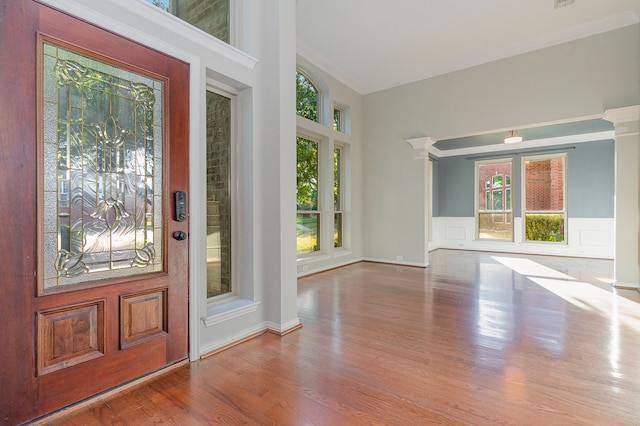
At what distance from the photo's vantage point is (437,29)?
170 inches

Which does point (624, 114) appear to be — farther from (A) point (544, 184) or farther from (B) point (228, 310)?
(B) point (228, 310)

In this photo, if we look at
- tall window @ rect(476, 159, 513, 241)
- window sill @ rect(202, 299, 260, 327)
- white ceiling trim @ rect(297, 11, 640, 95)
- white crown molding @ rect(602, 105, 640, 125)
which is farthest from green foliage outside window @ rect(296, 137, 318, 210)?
tall window @ rect(476, 159, 513, 241)

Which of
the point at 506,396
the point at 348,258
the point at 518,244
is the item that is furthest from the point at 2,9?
the point at 518,244

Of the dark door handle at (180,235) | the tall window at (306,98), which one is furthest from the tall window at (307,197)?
the dark door handle at (180,235)

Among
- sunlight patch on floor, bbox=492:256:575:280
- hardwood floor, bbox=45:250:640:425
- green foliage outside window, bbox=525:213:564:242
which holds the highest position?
green foliage outside window, bbox=525:213:564:242

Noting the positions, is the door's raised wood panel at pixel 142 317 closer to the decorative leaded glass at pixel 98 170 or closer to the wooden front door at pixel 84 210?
the wooden front door at pixel 84 210

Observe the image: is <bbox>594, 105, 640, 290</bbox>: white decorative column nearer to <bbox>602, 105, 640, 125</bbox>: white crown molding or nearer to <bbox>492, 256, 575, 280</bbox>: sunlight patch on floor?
<bbox>602, 105, 640, 125</bbox>: white crown molding

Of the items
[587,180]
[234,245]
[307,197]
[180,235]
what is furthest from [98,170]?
[587,180]

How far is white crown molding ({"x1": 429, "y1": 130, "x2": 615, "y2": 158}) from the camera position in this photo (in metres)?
6.82

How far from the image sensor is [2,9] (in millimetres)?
1441

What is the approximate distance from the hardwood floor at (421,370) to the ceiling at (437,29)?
3684 millimetres

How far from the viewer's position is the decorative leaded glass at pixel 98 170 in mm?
1615

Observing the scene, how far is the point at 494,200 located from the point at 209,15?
26.4 feet

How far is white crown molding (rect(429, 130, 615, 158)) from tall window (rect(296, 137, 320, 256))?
4.43 metres
